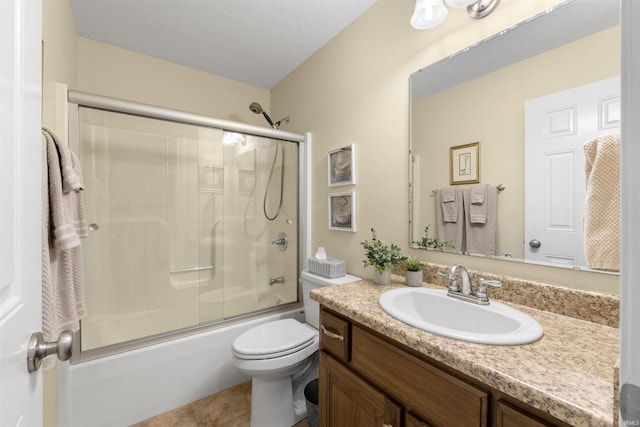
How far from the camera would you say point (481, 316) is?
0.99 m

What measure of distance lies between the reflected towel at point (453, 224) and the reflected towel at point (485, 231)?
0.02 meters

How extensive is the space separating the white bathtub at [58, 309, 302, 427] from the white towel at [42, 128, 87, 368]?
770 millimetres

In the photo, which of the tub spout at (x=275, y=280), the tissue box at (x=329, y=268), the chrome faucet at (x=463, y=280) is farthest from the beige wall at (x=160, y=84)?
the chrome faucet at (x=463, y=280)

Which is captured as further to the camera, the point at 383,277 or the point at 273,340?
the point at 273,340

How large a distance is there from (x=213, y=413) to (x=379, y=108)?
2.04 m

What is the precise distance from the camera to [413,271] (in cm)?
130

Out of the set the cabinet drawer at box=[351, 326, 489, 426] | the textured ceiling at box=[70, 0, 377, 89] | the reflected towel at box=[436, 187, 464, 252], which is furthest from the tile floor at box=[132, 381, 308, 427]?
the textured ceiling at box=[70, 0, 377, 89]

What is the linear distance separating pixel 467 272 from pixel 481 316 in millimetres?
177

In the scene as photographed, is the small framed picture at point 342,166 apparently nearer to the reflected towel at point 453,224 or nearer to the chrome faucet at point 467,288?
the reflected towel at point 453,224

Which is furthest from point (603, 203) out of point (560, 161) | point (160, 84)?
point (160, 84)

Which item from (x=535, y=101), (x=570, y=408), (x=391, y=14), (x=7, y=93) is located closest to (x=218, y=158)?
(x=391, y=14)

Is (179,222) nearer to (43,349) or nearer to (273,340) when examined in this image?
(273,340)

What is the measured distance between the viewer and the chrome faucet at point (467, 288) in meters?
1.02

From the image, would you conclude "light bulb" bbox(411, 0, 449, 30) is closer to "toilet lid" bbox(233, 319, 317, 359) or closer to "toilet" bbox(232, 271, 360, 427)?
"toilet" bbox(232, 271, 360, 427)
